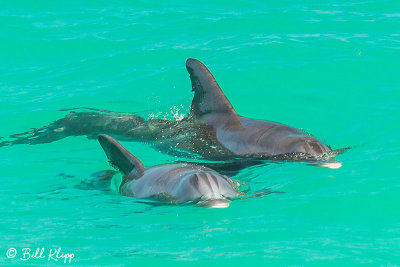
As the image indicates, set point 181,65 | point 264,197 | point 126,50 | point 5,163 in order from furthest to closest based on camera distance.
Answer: point 126,50
point 181,65
point 5,163
point 264,197

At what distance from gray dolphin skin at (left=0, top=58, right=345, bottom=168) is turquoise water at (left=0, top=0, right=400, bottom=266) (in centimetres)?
27

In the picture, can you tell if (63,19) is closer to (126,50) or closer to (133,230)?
(126,50)

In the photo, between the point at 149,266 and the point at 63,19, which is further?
the point at 63,19

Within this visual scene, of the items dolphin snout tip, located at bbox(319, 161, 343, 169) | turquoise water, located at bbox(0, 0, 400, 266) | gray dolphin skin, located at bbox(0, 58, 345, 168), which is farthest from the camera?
gray dolphin skin, located at bbox(0, 58, 345, 168)

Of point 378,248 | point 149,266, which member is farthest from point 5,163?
point 378,248

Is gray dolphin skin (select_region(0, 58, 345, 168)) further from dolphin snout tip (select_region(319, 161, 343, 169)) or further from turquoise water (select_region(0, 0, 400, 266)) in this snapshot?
turquoise water (select_region(0, 0, 400, 266))

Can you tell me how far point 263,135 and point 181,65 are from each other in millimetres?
5649

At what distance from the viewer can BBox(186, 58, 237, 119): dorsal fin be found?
10.7 metres

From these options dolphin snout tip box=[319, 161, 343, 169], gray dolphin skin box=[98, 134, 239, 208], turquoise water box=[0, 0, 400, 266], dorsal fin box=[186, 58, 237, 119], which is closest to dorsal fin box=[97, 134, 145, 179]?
gray dolphin skin box=[98, 134, 239, 208]

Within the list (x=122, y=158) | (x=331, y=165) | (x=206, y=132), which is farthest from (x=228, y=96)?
(x=122, y=158)

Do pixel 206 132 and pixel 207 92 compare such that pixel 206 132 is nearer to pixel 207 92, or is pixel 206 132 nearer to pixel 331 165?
pixel 207 92

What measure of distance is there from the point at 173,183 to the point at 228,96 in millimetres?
5697

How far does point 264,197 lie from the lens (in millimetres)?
8266

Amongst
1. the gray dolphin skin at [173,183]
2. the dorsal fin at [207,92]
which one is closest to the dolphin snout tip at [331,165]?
the gray dolphin skin at [173,183]
